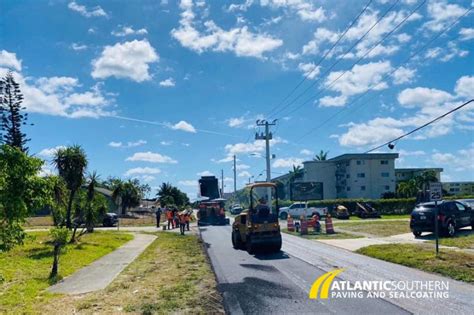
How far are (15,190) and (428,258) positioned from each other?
466 inches

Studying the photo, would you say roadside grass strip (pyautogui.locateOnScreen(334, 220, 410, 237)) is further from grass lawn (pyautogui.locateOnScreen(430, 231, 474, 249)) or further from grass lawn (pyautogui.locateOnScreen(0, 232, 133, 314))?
grass lawn (pyautogui.locateOnScreen(0, 232, 133, 314))

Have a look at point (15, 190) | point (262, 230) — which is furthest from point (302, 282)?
point (15, 190)

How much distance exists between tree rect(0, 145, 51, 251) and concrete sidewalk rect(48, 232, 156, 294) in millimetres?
2710

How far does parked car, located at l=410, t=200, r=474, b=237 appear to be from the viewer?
2183 cm

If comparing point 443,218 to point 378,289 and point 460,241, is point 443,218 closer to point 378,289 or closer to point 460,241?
point 460,241

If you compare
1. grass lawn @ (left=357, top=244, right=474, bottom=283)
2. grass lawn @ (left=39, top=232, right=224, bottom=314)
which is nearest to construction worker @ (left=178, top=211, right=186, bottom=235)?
grass lawn @ (left=357, top=244, right=474, bottom=283)

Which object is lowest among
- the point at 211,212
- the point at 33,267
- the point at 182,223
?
the point at 33,267

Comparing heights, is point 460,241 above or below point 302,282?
above

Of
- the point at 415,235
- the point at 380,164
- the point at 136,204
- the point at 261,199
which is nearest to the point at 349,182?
the point at 380,164

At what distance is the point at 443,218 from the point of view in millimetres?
21797

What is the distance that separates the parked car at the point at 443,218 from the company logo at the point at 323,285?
11016mm

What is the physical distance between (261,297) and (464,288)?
4.54 meters

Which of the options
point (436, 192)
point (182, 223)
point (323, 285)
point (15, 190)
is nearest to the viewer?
point (15, 190)

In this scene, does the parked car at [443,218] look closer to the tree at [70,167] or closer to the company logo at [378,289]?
the company logo at [378,289]
